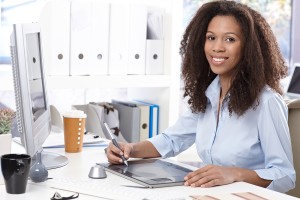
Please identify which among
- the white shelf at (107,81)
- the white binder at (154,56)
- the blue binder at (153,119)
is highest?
the white binder at (154,56)

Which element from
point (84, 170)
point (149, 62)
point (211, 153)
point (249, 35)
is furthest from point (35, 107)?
point (149, 62)

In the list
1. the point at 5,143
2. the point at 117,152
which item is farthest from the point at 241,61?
the point at 5,143

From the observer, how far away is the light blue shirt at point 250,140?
5.94ft

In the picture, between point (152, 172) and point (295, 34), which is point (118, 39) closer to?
point (152, 172)

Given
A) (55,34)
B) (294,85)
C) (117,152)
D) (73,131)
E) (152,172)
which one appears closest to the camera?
(152,172)

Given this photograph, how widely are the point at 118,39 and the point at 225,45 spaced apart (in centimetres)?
72

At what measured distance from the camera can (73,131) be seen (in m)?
2.09

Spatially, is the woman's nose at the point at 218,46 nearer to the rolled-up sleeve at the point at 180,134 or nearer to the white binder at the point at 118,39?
the rolled-up sleeve at the point at 180,134

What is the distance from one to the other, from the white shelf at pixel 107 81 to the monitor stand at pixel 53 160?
1.68 ft

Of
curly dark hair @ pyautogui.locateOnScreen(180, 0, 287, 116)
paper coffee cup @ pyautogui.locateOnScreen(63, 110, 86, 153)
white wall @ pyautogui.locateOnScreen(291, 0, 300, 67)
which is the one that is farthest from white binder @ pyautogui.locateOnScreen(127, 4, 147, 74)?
white wall @ pyautogui.locateOnScreen(291, 0, 300, 67)

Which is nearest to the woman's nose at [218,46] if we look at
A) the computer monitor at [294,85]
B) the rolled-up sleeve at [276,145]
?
the rolled-up sleeve at [276,145]

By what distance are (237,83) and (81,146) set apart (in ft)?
2.08

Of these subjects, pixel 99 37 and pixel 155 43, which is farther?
pixel 155 43

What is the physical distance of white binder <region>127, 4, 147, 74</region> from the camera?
102 inches
